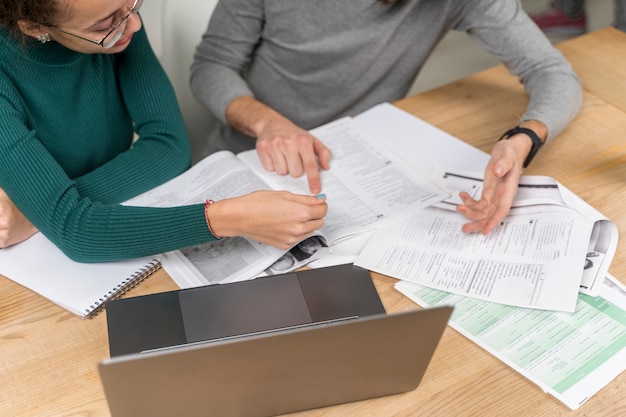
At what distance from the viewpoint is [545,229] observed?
3.74ft

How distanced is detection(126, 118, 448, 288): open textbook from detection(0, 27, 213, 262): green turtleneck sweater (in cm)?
5

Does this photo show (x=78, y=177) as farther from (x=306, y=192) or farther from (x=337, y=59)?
(x=337, y=59)

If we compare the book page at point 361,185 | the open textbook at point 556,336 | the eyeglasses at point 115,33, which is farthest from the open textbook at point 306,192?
the eyeglasses at point 115,33

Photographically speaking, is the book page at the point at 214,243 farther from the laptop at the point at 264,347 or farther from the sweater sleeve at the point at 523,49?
the sweater sleeve at the point at 523,49

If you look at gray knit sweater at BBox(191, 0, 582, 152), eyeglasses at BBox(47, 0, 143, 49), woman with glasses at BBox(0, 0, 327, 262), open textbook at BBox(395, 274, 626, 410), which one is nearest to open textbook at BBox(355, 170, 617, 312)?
open textbook at BBox(395, 274, 626, 410)

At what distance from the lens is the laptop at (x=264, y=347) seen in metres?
0.73

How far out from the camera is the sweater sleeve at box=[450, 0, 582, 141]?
145cm

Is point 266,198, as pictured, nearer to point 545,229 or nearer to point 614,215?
point 545,229

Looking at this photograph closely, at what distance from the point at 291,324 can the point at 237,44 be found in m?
0.87

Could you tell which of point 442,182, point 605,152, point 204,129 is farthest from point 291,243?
point 204,129

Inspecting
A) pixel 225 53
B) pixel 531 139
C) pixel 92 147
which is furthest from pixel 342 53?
pixel 92 147

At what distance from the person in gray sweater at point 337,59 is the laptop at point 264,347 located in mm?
415

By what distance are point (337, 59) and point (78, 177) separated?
2.15ft

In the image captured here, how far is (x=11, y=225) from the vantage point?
3.57 ft
